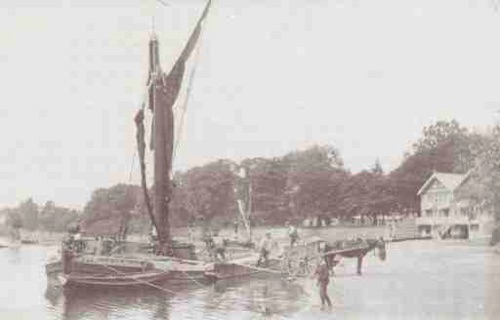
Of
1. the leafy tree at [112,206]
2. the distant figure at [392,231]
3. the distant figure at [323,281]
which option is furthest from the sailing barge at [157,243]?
the distant figure at [392,231]

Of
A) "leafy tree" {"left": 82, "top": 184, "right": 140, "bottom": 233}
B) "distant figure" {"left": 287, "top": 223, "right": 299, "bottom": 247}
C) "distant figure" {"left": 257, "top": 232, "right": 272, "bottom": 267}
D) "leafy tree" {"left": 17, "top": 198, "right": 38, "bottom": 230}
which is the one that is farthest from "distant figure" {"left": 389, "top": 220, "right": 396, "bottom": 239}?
"leafy tree" {"left": 17, "top": 198, "right": 38, "bottom": 230}

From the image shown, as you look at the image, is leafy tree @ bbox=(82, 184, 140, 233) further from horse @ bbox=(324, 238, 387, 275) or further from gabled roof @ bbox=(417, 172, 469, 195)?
gabled roof @ bbox=(417, 172, 469, 195)

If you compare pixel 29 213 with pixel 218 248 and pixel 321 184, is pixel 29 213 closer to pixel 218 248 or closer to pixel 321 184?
pixel 218 248

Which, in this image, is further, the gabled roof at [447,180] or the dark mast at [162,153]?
the dark mast at [162,153]

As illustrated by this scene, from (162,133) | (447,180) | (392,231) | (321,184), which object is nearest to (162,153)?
(162,133)

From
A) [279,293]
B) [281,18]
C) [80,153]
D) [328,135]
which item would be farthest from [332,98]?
[80,153]

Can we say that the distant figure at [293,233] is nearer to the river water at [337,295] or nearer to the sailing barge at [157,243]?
the river water at [337,295]
